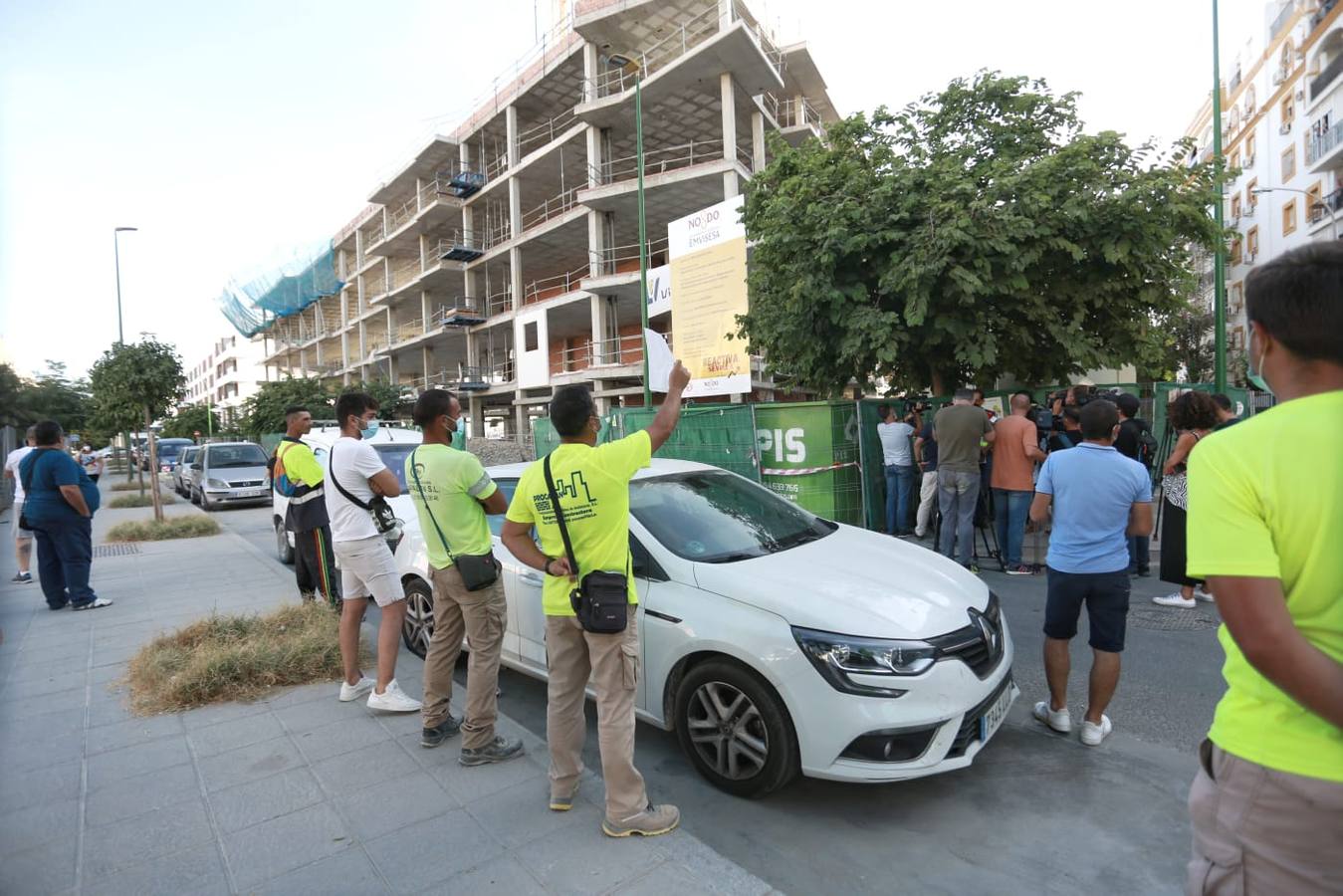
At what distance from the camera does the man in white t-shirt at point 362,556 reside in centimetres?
419

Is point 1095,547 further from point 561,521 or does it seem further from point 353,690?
point 353,690

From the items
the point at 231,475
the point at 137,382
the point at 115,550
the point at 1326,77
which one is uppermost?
the point at 1326,77

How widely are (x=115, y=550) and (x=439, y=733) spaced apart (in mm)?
10636

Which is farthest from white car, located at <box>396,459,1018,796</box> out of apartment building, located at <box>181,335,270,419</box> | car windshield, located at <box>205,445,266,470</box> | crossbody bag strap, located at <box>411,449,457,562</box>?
apartment building, located at <box>181,335,270,419</box>

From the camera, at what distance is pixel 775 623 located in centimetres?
307

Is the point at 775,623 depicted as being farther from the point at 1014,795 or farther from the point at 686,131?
the point at 686,131

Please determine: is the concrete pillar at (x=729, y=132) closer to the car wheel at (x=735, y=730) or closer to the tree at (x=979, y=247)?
the tree at (x=979, y=247)

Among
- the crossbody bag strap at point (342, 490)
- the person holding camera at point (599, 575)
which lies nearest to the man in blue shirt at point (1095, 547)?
the person holding camera at point (599, 575)

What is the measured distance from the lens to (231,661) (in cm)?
461

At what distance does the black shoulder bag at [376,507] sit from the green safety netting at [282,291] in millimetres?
56519

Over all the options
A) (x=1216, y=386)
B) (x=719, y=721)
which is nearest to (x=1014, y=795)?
(x=719, y=721)

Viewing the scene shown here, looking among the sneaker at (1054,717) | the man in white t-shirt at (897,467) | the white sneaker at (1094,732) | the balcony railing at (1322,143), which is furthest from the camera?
the balcony railing at (1322,143)

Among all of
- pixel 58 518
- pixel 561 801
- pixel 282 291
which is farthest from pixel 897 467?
pixel 282 291

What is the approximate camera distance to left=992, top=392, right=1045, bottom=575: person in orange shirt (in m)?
7.39
